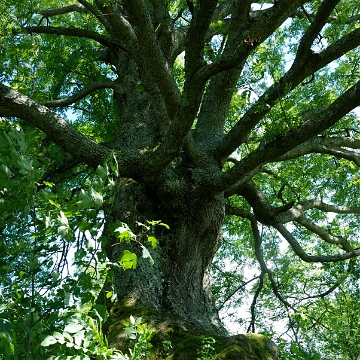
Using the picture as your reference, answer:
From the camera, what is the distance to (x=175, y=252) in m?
5.34

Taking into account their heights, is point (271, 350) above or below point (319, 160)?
below

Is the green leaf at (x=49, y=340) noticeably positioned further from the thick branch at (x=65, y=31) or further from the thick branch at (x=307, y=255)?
the thick branch at (x=65, y=31)

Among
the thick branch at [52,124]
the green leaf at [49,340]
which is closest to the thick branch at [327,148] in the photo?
the thick branch at [52,124]

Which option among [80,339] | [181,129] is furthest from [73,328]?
[181,129]

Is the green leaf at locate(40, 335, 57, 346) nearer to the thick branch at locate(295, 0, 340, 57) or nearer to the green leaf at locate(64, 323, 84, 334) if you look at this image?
the green leaf at locate(64, 323, 84, 334)

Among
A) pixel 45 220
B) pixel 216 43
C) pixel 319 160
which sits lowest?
pixel 45 220

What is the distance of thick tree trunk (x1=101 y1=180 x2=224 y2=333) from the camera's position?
4.85m

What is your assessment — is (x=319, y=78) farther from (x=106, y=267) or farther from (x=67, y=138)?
(x=106, y=267)

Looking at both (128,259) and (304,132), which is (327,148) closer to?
(304,132)

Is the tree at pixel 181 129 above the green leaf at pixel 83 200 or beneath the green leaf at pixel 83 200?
above

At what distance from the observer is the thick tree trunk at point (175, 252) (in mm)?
4852

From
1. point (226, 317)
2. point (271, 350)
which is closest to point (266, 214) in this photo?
point (271, 350)

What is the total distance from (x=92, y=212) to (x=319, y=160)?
8.31m

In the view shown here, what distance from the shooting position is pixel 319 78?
10.3m
